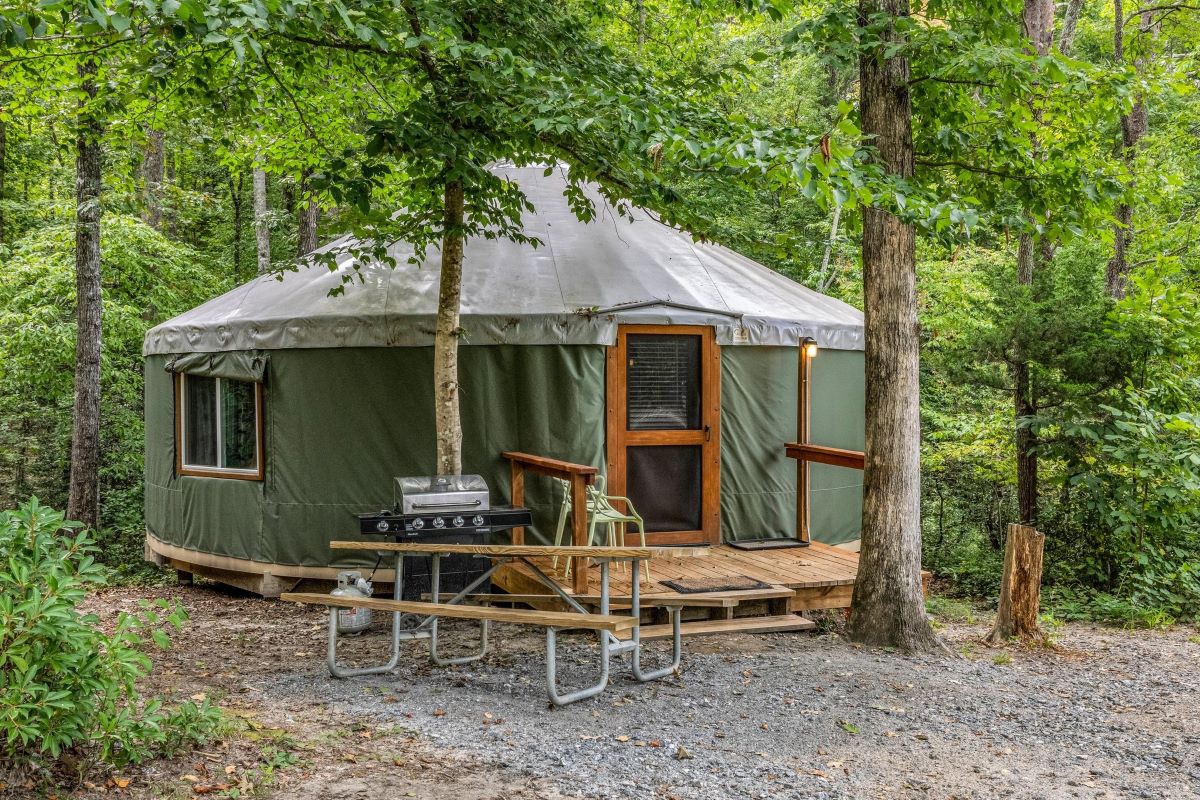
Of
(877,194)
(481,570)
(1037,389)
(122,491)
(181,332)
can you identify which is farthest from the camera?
(122,491)

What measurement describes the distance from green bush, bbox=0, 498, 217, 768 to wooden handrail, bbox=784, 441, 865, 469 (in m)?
3.96

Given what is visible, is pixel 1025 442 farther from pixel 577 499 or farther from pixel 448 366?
pixel 448 366

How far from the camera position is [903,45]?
450 centimetres

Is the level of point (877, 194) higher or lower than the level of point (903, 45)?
lower

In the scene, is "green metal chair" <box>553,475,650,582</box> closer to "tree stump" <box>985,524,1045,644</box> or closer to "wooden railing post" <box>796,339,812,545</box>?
"wooden railing post" <box>796,339,812,545</box>

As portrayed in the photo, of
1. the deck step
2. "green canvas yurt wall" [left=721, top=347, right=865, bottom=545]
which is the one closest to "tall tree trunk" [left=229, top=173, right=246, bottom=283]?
"green canvas yurt wall" [left=721, top=347, right=865, bottom=545]

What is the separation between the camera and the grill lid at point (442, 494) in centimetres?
484

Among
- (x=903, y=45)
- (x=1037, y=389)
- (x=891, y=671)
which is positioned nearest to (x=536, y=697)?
(x=891, y=671)

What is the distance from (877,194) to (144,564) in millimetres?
7983

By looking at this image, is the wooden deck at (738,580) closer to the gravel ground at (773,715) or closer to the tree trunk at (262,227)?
the gravel ground at (773,715)

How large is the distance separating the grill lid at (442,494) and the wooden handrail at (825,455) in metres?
2.23

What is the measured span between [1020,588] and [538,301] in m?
3.33

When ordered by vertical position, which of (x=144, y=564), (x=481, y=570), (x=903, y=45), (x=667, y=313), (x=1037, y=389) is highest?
(x=903, y=45)

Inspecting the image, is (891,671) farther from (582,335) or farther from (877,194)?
(582,335)
